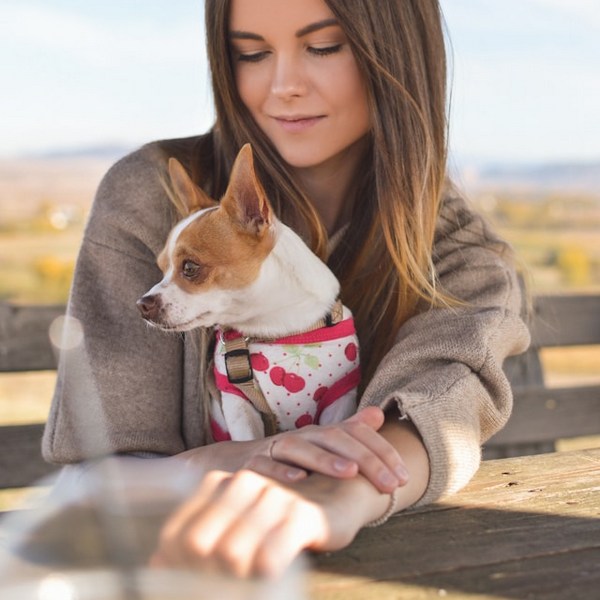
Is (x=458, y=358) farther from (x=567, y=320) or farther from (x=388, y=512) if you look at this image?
(x=567, y=320)

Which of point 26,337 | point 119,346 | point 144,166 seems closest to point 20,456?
point 26,337

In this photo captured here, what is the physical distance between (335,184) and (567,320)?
87 cm

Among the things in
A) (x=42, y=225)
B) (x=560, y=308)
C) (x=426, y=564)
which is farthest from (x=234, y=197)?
(x=42, y=225)

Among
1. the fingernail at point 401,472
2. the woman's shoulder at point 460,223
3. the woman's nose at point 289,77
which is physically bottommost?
the fingernail at point 401,472

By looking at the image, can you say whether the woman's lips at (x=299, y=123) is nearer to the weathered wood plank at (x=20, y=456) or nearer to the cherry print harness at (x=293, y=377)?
the cherry print harness at (x=293, y=377)

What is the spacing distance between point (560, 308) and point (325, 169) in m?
0.87

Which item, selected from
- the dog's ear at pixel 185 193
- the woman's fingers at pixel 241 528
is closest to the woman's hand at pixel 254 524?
the woman's fingers at pixel 241 528

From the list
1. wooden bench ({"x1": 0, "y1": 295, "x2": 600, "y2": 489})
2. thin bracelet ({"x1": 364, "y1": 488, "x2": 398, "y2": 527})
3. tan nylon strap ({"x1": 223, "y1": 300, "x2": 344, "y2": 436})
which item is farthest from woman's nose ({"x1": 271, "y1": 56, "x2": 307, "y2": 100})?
wooden bench ({"x1": 0, "y1": 295, "x2": 600, "y2": 489})

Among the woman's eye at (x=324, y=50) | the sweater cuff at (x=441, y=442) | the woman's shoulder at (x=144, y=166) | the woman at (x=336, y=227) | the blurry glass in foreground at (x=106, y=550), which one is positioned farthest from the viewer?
the woman's shoulder at (x=144, y=166)

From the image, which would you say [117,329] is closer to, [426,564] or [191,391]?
[191,391]

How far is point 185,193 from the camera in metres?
1.46

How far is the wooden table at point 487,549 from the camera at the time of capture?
765 millimetres

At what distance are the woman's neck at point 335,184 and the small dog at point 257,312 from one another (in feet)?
0.62

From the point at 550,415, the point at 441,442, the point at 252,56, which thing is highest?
the point at 252,56
